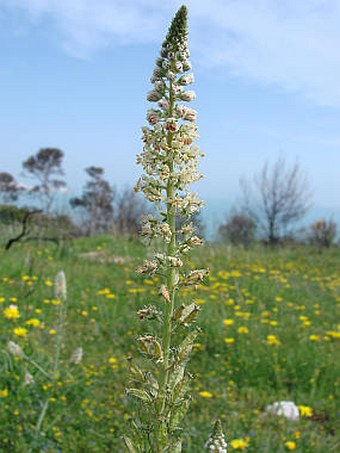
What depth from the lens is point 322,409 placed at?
5336mm

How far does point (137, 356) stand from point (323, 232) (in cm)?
1857

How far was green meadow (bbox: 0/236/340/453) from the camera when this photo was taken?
4.34m

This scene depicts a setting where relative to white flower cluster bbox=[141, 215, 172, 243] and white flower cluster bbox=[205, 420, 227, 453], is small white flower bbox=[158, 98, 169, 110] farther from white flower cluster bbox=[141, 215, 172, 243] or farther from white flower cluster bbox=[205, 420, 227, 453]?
white flower cluster bbox=[205, 420, 227, 453]

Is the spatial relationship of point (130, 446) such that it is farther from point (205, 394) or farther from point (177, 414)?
point (205, 394)

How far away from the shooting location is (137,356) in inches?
256

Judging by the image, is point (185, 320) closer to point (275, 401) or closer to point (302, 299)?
point (275, 401)

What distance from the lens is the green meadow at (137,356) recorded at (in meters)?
4.34

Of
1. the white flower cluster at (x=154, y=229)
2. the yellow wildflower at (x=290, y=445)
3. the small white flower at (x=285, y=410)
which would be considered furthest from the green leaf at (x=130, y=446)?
the small white flower at (x=285, y=410)

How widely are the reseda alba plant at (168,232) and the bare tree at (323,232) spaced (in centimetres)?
1999

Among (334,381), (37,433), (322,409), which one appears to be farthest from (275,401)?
(37,433)

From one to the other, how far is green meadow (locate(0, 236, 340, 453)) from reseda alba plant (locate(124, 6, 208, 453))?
0.56ft

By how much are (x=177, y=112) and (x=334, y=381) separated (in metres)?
4.90

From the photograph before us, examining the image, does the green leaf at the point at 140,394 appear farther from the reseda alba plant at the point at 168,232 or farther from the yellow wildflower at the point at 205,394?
the yellow wildflower at the point at 205,394

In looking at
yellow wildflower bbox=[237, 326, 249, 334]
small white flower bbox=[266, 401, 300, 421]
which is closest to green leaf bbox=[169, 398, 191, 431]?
small white flower bbox=[266, 401, 300, 421]
